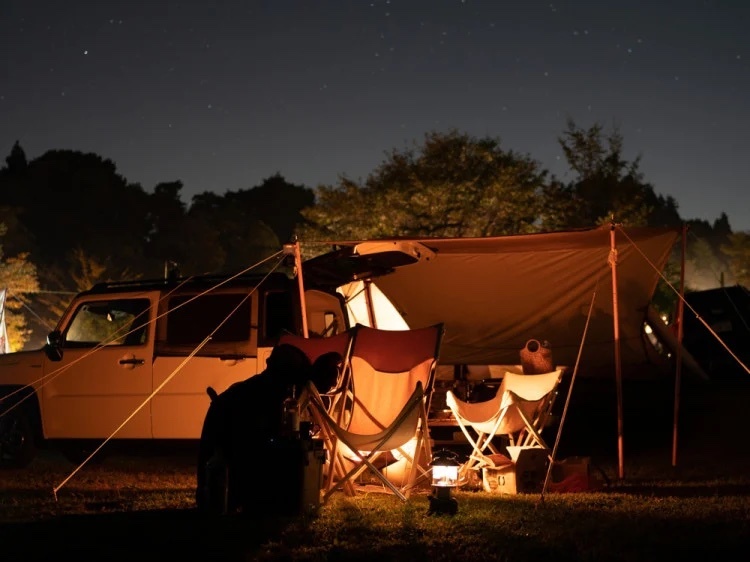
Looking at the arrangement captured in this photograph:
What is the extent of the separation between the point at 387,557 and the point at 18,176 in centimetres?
5385

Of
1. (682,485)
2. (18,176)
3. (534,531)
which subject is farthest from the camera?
(18,176)

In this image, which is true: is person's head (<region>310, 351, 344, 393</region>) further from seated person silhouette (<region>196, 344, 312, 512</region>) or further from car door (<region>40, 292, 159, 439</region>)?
car door (<region>40, 292, 159, 439</region>)

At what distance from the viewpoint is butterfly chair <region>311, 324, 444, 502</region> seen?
5.94m

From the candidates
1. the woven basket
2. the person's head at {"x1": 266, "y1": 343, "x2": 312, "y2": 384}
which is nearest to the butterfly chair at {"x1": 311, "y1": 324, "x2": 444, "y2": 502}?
the person's head at {"x1": 266, "y1": 343, "x2": 312, "y2": 384}

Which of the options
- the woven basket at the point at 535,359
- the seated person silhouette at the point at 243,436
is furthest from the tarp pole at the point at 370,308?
the seated person silhouette at the point at 243,436

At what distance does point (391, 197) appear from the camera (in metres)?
20.1

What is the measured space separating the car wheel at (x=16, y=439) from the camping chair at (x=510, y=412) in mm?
3737

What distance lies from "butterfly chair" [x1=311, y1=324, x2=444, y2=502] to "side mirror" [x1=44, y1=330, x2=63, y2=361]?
278cm

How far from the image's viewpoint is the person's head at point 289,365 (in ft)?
17.1

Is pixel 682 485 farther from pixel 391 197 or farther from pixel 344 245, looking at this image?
pixel 391 197

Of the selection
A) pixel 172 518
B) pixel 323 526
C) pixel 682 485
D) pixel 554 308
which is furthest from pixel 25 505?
pixel 554 308

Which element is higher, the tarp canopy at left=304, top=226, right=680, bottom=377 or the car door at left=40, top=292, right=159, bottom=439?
the tarp canopy at left=304, top=226, right=680, bottom=377

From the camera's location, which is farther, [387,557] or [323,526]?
[323,526]

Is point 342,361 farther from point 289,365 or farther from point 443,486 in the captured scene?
point 443,486
